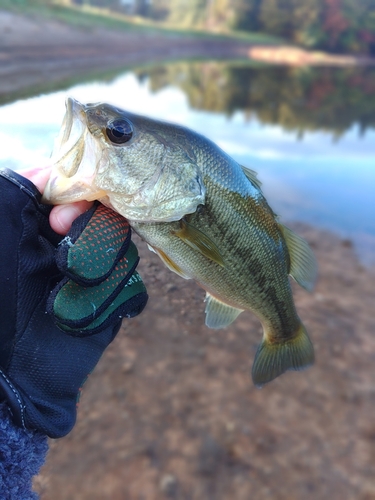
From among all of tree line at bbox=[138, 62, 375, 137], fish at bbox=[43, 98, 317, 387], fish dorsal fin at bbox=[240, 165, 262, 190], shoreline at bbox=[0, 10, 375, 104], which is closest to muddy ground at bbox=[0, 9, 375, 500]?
fish at bbox=[43, 98, 317, 387]

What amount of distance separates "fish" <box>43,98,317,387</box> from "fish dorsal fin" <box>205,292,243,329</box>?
Answer: 6 cm

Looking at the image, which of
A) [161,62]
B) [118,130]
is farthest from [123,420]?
[161,62]

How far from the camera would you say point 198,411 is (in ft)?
11.8

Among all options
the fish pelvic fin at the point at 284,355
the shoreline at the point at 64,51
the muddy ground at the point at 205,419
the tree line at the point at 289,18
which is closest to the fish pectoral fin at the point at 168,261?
the muddy ground at the point at 205,419

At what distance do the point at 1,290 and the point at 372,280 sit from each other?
635cm

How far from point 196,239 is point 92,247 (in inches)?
19.8

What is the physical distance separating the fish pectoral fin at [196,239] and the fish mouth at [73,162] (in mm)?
416

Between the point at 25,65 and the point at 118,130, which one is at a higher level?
the point at 118,130

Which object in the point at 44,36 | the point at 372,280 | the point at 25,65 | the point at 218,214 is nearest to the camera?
the point at 218,214

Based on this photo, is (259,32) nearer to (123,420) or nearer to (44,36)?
(44,36)

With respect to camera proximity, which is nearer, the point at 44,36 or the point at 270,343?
the point at 270,343

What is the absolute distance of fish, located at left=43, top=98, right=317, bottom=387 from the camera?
171 cm

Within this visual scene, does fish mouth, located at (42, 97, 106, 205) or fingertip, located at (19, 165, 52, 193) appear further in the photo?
fingertip, located at (19, 165, 52, 193)

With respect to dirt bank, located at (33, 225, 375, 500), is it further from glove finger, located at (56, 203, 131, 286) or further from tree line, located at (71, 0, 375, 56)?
tree line, located at (71, 0, 375, 56)
